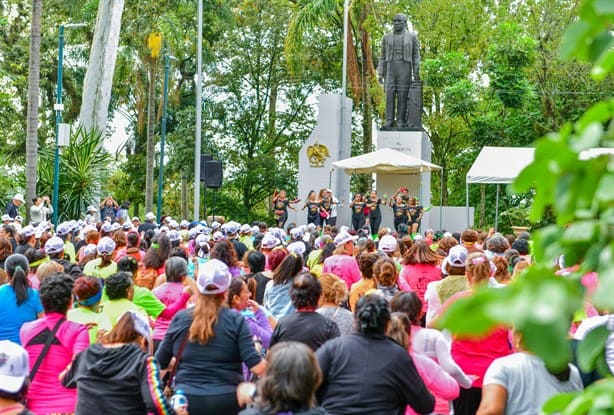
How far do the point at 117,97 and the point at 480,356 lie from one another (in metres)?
53.1

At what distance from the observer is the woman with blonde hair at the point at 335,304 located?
7141mm

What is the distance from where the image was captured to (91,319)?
22.4 ft

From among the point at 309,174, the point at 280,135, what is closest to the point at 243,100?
the point at 280,135

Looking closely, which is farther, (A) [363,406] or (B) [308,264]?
(B) [308,264]

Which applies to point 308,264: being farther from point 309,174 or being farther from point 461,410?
point 309,174

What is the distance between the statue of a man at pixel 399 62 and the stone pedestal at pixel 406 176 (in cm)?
108

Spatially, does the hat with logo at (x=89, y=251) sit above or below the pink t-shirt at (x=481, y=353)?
above

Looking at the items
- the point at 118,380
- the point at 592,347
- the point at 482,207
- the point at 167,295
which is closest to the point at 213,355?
the point at 118,380

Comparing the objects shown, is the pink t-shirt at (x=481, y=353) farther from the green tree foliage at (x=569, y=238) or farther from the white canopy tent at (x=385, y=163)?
the white canopy tent at (x=385, y=163)

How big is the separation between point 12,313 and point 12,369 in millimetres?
3407

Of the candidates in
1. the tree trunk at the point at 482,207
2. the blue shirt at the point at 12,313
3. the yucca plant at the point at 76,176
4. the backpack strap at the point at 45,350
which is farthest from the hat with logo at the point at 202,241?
the tree trunk at the point at 482,207

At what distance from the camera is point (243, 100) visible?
178 feet

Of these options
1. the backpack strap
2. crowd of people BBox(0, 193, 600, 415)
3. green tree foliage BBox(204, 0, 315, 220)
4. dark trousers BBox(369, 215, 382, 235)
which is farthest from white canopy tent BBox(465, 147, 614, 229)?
green tree foliage BBox(204, 0, 315, 220)

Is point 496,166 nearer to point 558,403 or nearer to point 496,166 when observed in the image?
point 496,166
